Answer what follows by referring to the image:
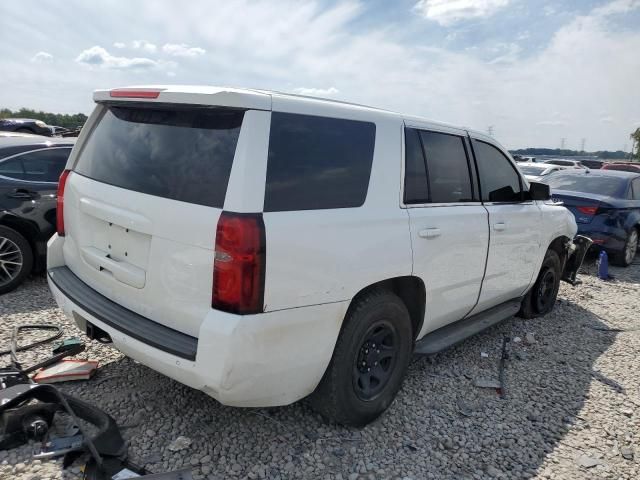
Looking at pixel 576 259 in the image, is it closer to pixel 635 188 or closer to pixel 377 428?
pixel 635 188

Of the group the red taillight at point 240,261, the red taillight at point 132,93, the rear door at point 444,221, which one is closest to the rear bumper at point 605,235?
the rear door at point 444,221

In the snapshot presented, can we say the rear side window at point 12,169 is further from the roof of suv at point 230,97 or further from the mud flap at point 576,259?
the mud flap at point 576,259

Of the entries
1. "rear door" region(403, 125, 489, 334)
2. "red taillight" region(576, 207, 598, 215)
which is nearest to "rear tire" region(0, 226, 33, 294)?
"rear door" region(403, 125, 489, 334)

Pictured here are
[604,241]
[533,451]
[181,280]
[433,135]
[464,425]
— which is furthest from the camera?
[604,241]

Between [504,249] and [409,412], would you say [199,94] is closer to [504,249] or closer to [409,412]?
[409,412]

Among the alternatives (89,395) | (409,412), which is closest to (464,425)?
(409,412)

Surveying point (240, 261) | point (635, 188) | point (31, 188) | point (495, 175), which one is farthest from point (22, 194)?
point (635, 188)

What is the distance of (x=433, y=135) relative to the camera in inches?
136

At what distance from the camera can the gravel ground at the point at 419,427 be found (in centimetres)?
267

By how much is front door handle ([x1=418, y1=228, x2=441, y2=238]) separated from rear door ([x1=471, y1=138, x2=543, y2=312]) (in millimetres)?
841

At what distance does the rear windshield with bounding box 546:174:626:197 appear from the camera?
8.34 meters

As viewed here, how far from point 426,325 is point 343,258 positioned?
3.92 feet

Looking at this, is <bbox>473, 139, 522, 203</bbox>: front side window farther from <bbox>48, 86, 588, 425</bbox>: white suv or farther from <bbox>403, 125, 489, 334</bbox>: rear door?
<bbox>48, 86, 588, 425</bbox>: white suv

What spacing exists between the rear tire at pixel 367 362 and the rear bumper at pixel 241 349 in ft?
0.48
